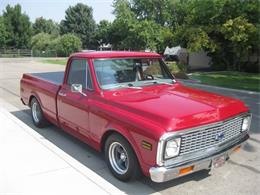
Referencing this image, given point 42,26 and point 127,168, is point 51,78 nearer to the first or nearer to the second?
point 127,168

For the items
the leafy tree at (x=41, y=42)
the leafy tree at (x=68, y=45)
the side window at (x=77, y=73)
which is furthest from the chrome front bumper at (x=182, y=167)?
the leafy tree at (x=41, y=42)

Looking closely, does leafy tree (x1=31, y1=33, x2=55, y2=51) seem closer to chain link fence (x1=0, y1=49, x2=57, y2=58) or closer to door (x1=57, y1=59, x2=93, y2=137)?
chain link fence (x1=0, y1=49, x2=57, y2=58)

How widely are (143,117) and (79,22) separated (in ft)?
242

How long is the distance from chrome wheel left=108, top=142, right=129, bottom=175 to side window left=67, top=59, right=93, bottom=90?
1.10 metres

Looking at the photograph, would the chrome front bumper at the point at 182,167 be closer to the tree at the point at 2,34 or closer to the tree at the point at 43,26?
the tree at the point at 2,34

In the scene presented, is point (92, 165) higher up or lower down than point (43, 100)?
lower down

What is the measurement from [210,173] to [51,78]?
13.7ft

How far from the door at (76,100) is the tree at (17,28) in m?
60.1

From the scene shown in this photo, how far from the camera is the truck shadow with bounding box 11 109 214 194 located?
434 cm

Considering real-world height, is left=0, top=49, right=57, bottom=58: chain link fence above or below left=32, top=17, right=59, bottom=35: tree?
below

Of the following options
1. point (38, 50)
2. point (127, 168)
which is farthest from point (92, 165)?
point (38, 50)

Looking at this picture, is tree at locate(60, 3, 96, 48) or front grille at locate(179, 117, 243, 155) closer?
front grille at locate(179, 117, 243, 155)

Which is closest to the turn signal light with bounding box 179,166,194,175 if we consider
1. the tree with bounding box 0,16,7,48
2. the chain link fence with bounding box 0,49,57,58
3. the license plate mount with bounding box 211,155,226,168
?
the license plate mount with bounding box 211,155,226,168

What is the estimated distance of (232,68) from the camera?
22.2m
